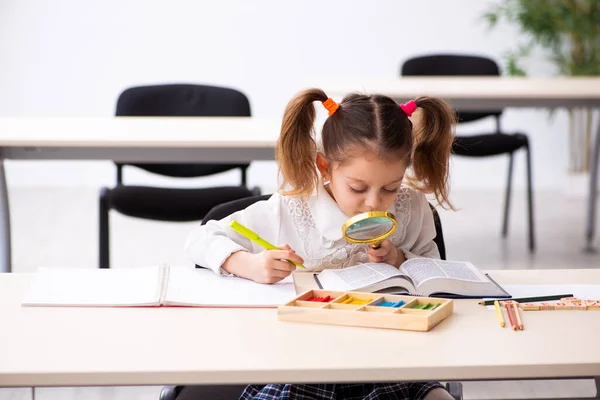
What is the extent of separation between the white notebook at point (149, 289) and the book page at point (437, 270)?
22 cm

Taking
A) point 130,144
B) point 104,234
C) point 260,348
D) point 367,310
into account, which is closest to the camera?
point 260,348

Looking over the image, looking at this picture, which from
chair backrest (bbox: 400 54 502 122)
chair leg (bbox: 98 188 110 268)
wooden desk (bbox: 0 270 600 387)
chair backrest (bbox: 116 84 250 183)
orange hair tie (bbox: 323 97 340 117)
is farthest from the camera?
chair backrest (bbox: 400 54 502 122)

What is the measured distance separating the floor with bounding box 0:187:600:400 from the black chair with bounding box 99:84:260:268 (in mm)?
702

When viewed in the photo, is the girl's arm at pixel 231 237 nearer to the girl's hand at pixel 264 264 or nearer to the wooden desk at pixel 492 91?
the girl's hand at pixel 264 264

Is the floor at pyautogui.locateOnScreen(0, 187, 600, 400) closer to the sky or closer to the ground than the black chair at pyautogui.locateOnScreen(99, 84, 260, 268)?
closer to the ground

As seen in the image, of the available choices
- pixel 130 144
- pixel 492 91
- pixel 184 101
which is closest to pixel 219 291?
pixel 130 144

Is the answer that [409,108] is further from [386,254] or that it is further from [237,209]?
[237,209]

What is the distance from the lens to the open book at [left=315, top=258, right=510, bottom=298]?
1457 mm

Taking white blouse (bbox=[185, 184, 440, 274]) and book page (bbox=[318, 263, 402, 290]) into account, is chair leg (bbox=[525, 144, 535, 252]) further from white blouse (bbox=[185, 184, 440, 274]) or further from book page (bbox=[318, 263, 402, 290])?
book page (bbox=[318, 263, 402, 290])

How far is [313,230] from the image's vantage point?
1.73m

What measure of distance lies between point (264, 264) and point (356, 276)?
17 cm

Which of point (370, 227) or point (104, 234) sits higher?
point (370, 227)

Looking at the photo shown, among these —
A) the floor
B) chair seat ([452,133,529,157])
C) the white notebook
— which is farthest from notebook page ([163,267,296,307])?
chair seat ([452,133,529,157])

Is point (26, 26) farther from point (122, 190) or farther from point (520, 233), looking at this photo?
point (520, 233)
